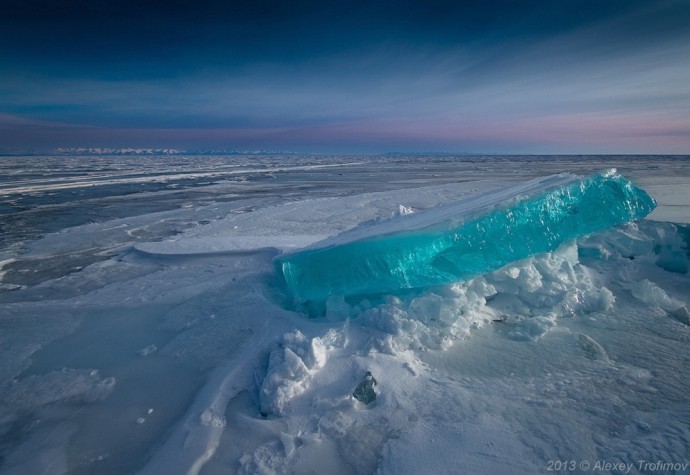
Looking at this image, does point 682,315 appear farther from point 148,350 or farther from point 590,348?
point 148,350

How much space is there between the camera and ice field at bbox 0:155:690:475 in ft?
5.25

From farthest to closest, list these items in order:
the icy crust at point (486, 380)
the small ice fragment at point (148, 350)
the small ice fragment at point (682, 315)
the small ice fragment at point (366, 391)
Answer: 1. the small ice fragment at point (682, 315)
2. the small ice fragment at point (148, 350)
3. the small ice fragment at point (366, 391)
4. the icy crust at point (486, 380)

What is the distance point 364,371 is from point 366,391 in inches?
5.3

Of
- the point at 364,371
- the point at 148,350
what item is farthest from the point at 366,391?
the point at 148,350

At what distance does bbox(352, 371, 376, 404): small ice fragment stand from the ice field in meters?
0.04

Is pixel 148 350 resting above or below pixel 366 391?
below

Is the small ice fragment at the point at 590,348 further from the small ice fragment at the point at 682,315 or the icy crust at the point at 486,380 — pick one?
the small ice fragment at the point at 682,315

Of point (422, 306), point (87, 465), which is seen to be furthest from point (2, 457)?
point (422, 306)

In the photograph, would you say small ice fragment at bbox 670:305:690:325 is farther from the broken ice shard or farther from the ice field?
the broken ice shard

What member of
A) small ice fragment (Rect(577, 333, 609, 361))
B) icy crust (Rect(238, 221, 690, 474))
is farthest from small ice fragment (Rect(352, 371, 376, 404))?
small ice fragment (Rect(577, 333, 609, 361))

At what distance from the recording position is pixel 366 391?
1.92m

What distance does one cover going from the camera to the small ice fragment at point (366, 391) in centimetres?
191

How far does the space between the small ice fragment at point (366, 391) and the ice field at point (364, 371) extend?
4 centimetres

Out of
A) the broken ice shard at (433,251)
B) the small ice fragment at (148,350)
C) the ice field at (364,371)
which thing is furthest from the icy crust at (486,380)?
the small ice fragment at (148,350)
